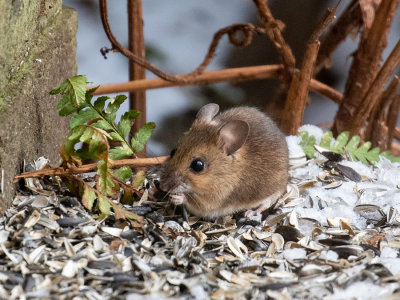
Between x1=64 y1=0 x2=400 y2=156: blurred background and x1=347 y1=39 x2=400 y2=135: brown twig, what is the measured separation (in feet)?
4.22

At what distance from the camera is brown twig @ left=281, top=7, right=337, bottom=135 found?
3639 millimetres

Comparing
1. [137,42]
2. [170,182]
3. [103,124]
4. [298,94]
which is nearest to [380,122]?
[298,94]

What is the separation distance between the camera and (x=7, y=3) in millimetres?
2441

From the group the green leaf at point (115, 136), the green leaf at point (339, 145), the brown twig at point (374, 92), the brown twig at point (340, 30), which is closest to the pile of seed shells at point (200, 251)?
the green leaf at point (115, 136)

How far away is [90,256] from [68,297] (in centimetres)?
26

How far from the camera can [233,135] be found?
2.80 m

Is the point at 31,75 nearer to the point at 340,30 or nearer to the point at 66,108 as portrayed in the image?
the point at 66,108

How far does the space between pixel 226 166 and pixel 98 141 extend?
612 mm

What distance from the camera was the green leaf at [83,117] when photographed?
271cm

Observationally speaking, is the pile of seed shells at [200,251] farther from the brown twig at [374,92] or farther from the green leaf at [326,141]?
the brown twig at [374,92]

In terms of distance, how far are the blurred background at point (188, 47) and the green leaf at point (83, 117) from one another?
248 centimetres

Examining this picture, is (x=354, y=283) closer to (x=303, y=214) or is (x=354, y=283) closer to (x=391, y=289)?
(x=391, y=289)

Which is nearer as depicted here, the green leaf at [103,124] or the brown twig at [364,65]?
the green leaf at [103,124]

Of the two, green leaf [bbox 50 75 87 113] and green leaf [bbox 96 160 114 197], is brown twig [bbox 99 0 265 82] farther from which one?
green leaf [bbox 96 160 114 197]
